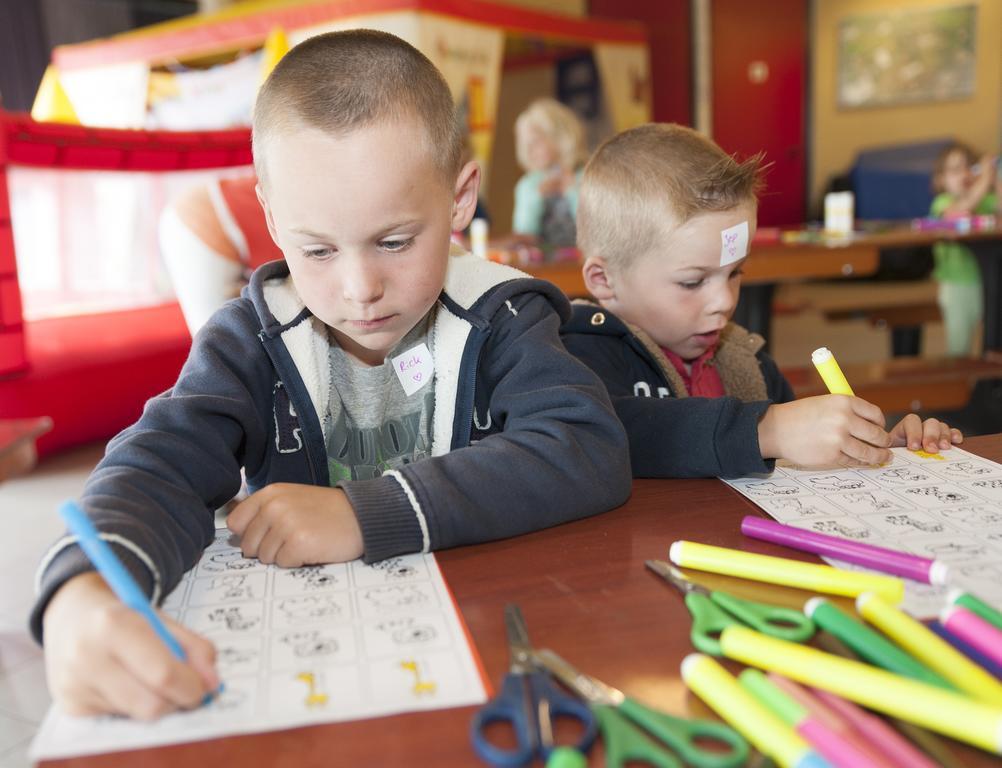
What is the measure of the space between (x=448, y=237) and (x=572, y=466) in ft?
0.78

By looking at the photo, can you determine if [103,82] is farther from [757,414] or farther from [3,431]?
[757,414]

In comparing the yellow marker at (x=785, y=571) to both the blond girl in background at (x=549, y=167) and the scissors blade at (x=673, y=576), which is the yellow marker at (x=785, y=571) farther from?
the blond girl in background at (x=549, y=167)

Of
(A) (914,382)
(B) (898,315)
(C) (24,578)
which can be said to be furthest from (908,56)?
(C) (24,578)

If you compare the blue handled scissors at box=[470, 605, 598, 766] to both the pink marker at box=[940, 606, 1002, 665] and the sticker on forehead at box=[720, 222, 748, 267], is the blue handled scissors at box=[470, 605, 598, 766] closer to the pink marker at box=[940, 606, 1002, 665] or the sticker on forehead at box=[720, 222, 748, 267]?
the pink marker at box=[940, 606, 1002, 665]

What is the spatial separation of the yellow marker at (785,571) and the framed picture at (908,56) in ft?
24.6

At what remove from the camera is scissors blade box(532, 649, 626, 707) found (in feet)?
1.31

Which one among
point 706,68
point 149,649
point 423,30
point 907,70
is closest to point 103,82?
point 423,30

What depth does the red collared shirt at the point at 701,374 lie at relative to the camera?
44.1 inches

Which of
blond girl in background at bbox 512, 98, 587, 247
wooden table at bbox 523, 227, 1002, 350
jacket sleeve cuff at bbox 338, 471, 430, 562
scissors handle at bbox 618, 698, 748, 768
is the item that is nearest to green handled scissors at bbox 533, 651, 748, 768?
scissors handle at bbox 618, 698, 748, 768

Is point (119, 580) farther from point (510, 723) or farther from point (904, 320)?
point (904, 320)

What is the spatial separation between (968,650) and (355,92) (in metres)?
0.57

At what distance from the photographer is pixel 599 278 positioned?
1.14 metres

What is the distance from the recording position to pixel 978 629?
1.41 feet

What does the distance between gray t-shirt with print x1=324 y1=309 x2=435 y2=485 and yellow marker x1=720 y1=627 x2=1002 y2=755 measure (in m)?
0.48
